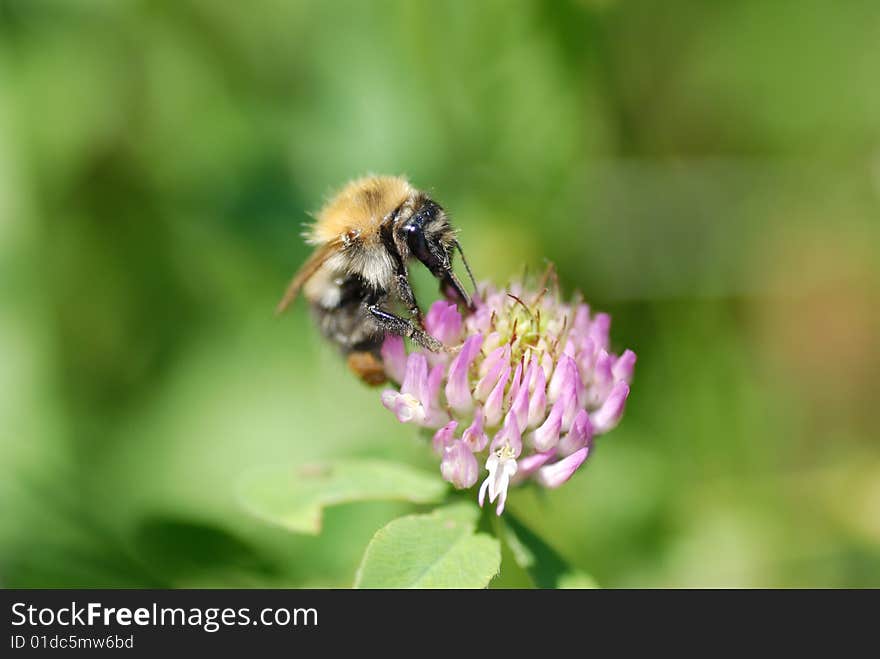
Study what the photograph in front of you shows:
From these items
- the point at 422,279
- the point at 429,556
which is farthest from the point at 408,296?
the point at 422,279

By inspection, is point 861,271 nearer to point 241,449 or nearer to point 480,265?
point 480,265

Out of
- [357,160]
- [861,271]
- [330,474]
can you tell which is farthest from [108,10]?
[861,271]

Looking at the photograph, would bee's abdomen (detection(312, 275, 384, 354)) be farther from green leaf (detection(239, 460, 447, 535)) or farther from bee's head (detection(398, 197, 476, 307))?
green leaf (detection(239, 460, 447, 535))

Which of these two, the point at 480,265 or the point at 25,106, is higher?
the point at 25,106

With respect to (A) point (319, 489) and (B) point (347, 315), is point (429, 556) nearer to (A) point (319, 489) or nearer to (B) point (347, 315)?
(A) point (319, 489)

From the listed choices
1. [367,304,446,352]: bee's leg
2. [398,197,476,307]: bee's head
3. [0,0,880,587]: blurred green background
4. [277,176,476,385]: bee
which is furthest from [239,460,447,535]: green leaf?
[0,0,880,587]: blurred green background

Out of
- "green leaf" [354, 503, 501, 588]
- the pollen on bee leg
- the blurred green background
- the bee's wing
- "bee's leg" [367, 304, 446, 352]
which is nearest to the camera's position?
"green leaf" [354, 503, 501, 588]
